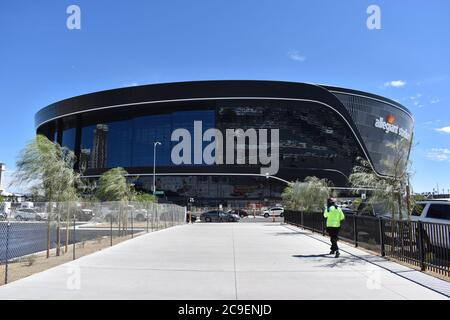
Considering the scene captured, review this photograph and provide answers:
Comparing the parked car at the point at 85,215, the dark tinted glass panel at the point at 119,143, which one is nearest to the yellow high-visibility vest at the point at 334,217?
the parked car at the point at 85,215

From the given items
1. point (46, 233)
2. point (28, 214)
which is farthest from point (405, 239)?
point (28, 214)

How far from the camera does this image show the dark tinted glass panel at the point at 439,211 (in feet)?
48.5

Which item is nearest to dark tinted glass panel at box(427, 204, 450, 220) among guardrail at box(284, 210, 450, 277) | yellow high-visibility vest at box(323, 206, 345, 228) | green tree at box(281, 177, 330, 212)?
guardrail at box(284, 210, 450, 277)

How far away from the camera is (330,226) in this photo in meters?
14.7

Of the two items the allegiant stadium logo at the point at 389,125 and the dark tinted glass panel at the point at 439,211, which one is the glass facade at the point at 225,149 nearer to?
the allegiant stadium logo at the point at 389,125

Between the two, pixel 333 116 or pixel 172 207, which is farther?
pixel 333 116

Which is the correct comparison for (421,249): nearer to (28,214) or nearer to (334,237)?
(334,237)

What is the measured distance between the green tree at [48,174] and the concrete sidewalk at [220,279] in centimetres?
305

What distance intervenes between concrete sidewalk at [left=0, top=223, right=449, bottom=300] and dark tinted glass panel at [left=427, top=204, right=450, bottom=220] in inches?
116

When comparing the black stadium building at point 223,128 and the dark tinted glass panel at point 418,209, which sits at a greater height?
the black stadium building at point 223,128

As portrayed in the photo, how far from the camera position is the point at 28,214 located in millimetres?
17859

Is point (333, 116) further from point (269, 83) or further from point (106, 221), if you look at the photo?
point (106, 221)

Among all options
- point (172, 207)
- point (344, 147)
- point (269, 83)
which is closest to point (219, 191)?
point (269, 83)
